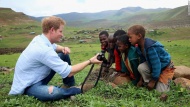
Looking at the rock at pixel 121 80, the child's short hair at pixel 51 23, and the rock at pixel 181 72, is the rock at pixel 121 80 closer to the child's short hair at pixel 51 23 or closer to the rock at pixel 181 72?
the rock at pixel 181 72

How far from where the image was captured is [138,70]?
583cm

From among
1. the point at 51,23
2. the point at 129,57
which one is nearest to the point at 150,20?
the point at 129,57

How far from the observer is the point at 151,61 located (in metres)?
5.57

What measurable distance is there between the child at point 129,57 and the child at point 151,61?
15cm

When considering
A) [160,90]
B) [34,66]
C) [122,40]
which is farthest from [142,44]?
[34,66]

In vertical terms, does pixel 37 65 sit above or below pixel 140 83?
above

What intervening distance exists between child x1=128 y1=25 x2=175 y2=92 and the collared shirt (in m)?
1.66

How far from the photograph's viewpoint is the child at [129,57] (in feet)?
19.3

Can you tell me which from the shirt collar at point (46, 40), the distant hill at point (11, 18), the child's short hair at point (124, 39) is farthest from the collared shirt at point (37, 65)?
the distant hill at point (11, 18)

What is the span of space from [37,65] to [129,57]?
2.03 metres

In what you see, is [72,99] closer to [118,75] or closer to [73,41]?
[118,75]

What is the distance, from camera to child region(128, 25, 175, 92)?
5559mm

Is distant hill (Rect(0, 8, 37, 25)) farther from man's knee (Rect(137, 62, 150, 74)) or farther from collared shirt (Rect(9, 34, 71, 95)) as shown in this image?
man's knee (Rect(137, 62, 150, 74))

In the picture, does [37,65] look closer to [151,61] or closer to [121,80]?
[121,80]
